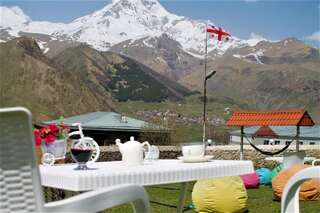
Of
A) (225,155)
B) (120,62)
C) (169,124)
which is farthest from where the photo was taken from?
(120,62)

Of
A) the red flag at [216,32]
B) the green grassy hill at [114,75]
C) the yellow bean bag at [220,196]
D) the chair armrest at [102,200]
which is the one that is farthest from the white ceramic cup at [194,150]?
the green grassy hill at [114,75]

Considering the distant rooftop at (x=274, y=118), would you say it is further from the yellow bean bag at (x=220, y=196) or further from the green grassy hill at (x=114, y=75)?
the green grassy hill at (x=114, y=75)

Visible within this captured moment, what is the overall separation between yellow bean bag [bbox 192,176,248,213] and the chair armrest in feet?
14.9

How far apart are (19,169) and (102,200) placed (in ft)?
0.94

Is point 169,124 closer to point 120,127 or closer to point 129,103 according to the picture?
point 120,127

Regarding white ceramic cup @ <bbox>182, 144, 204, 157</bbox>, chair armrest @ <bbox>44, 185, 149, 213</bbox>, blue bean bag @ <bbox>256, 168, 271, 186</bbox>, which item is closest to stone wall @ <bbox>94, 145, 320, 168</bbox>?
blue bean bag @ <bbox>256, 168, 271, 186</bbox>

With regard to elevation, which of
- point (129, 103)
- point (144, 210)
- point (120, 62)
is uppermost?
point (120, 62)

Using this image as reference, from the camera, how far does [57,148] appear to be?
3285 millimetres

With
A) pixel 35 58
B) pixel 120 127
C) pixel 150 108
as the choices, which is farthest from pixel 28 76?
pixel 120 127

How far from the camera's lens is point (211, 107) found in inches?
6161

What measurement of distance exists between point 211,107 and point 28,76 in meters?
73.7

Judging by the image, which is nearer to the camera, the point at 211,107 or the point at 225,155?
the point at 225,155

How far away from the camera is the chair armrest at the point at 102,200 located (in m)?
1.51

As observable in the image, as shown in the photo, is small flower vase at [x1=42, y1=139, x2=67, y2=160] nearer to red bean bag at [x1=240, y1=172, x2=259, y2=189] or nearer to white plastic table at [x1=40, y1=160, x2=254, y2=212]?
white plastic table at [x1=40, y1=160, x2=254, y2=212]
